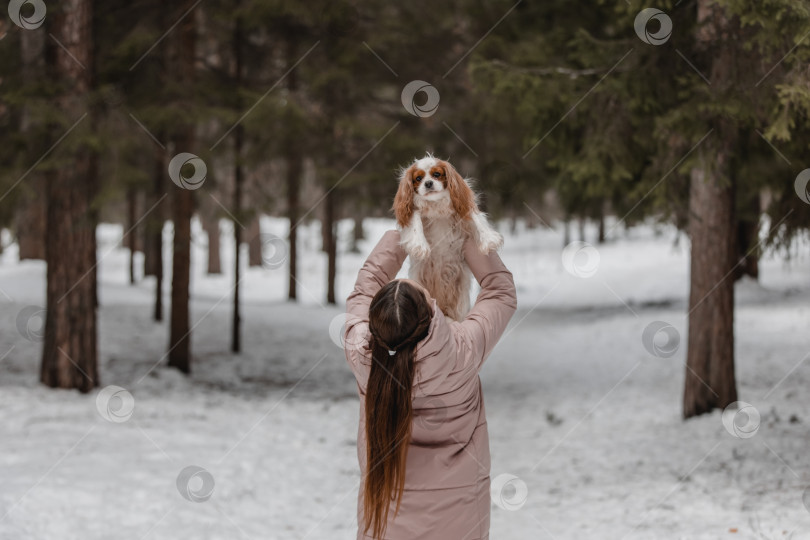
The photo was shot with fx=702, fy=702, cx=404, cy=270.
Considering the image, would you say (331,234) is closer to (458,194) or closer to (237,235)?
(237,235)

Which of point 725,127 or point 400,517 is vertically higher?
point 725,127

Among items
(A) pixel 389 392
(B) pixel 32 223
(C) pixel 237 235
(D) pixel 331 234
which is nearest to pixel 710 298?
(A) pixel 389 392

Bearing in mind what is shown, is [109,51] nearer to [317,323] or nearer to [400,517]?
[317,323]

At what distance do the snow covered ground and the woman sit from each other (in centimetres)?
251

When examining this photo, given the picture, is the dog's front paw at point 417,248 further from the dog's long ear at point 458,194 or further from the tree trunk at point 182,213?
the tree trunk at point 182,213

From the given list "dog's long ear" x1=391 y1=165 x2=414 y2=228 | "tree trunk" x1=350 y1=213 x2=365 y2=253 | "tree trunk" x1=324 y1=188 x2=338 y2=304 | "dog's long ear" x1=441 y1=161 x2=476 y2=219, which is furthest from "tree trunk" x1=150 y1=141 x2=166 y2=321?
"tree trunk" x1=350 y1=213 x2=365 y2=253

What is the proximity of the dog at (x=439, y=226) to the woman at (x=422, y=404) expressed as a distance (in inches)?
2.9

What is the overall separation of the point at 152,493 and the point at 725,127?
6398 mm

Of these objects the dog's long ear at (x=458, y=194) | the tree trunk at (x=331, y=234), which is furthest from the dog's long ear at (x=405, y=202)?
the tree trunk at (x=331, y=234)

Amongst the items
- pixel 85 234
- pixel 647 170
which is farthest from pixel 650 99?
pixel 85 234

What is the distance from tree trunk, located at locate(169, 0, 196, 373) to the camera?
37.2ft

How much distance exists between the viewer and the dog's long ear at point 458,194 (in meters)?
2.60

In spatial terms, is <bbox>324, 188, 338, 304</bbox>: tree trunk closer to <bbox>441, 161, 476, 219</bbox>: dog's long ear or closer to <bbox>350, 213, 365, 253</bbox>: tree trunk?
<bbox>441, 161, 476, 219</bbox>: dog's long ear

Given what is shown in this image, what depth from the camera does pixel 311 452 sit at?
7848 millimetres
